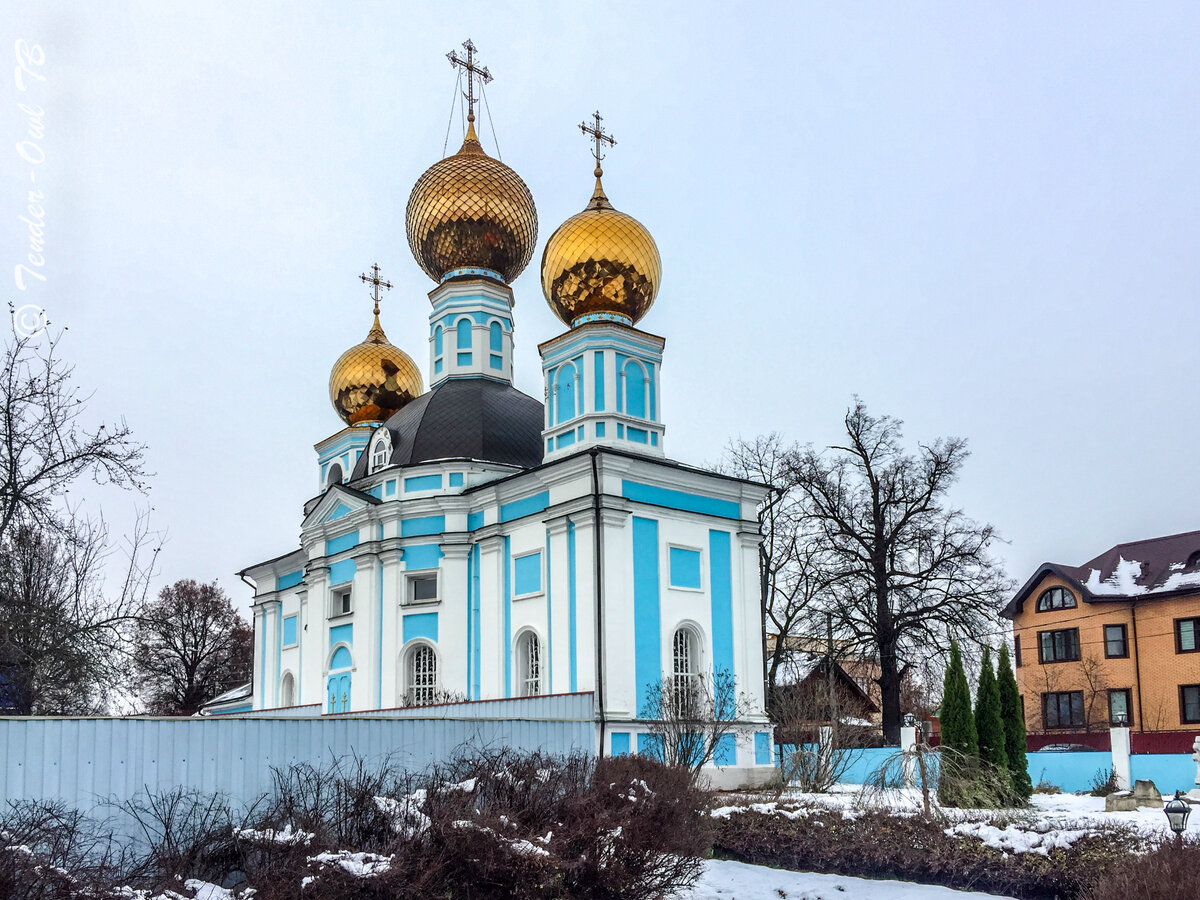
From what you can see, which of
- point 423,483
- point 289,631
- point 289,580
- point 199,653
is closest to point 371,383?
point 289,580

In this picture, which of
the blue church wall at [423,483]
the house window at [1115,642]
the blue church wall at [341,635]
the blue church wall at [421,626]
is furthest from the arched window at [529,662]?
the house window at [1115,642]

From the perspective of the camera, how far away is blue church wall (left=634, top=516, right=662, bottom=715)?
18.3m

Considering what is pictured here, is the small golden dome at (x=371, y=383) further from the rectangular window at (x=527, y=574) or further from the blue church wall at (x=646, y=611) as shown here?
the blue church wall at (x=646, y=611)

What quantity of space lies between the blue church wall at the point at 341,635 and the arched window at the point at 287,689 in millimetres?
3987

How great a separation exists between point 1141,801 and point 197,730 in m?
13.3

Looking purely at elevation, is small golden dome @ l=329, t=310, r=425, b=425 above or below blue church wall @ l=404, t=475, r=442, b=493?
above

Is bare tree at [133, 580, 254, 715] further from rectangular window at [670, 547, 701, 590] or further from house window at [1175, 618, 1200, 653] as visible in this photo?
house window at [1175, 618, 1200, 653]

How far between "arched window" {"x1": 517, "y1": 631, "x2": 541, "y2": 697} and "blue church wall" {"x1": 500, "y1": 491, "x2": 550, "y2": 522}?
2.06m

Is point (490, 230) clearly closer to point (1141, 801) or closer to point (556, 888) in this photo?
point (1141, 801)

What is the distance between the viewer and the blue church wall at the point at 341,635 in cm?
2214

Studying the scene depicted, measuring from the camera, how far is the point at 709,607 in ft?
64.3

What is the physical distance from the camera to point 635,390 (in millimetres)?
20672

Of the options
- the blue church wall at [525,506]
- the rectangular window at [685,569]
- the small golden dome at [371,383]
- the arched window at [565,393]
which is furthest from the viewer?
the small golden dome at [371,383]

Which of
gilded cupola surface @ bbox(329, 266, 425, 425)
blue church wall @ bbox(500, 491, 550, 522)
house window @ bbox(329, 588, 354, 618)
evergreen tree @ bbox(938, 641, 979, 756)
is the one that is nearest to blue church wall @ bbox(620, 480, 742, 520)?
blue church wall @ bbox(500, 491, 550, 522)
